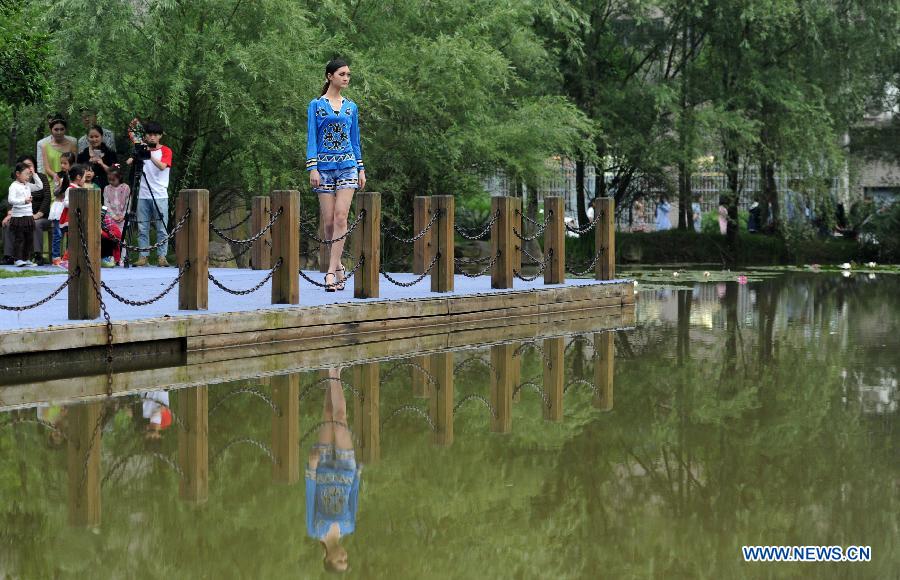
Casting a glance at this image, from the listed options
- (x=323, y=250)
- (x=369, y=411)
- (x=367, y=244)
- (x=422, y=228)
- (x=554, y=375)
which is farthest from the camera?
(x=323, y=250)

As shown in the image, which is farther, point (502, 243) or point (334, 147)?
point (502, 243)

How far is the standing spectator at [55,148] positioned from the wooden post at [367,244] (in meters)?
6.78

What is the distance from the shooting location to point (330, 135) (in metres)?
14.3

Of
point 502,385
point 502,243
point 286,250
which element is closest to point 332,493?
point 502,385

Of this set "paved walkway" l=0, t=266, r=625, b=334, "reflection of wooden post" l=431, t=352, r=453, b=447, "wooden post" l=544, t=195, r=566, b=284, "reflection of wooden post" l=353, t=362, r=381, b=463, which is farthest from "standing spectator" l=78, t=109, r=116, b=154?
"reflection of wooden post" l=353, t=362, r=381, b=463

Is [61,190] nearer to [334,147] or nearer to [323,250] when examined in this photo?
[323,250]

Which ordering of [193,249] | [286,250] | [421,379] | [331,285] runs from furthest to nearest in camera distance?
[331,285], [286,250], [193,249], [421,379]

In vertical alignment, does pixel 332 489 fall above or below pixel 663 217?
below

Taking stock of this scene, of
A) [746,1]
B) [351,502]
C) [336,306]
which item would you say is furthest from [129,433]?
A: [746,1]

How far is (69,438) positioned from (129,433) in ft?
1.10

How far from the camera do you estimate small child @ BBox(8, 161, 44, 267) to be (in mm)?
20203

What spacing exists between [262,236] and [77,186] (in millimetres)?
3353

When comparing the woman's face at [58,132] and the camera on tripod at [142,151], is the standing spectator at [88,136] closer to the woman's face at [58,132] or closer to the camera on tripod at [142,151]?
the woman's face at [58,132]

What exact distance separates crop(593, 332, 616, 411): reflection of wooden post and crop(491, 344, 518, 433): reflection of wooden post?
0.62 metres
